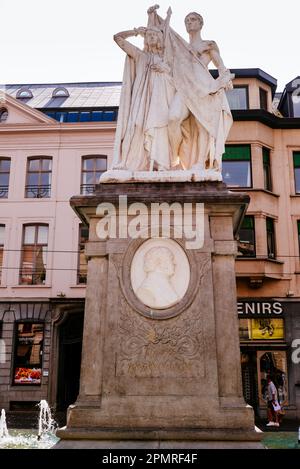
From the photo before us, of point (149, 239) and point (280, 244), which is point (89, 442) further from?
point (280, 244)

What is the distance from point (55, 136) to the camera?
2531cm

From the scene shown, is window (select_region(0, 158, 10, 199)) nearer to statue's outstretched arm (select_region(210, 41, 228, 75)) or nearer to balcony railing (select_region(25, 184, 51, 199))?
balcony railing (select_region(25, 184, 51, 199))

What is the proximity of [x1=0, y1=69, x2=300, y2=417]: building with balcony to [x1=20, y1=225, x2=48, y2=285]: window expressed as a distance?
5 centimetres

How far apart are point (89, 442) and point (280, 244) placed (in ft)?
61.1

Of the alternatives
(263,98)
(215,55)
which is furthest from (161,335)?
(263,98)

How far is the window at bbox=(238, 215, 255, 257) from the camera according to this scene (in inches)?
→ 829

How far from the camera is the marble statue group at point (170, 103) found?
6.27 meters

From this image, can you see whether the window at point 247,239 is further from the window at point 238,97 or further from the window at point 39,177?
the window at point 39,177

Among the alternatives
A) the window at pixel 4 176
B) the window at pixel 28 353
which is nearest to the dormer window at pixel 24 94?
the window at pixel 4 176

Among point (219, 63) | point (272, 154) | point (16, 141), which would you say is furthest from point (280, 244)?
point (219, 63)

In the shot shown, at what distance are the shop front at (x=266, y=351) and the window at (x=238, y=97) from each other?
31.6 feet

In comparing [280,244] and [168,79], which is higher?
[280,244]

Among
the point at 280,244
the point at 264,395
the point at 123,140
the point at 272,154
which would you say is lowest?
the point at 264,395

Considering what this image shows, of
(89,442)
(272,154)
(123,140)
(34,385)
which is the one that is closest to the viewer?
(89,442)
